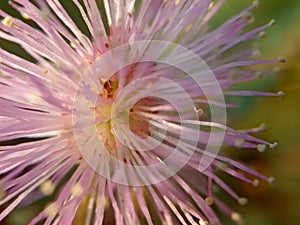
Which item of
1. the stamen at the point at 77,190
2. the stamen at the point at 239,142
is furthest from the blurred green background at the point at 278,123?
the stamen at the point at 77,190

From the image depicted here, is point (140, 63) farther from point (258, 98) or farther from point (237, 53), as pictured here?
point (258, 98)

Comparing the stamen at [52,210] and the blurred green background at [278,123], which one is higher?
the blurred green background at [278,123]

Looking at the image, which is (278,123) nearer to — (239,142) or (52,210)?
(239,142)

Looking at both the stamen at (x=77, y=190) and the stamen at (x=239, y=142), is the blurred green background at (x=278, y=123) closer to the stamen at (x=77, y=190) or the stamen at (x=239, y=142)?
the stamen at (x=239, y=142)

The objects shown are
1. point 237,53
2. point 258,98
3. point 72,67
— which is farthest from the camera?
point 258,98

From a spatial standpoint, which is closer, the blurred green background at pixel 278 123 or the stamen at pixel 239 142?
the stamen at pixel 239 142

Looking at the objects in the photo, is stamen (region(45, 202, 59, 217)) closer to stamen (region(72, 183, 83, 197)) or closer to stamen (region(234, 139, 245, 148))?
stamen (region(72, 183, 83, 197))

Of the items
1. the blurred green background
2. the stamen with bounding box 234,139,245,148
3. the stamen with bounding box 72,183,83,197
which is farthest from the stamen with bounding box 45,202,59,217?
the blurred green background

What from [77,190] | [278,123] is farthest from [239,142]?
[278,123]

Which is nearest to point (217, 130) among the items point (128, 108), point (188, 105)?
point (188, 105)
